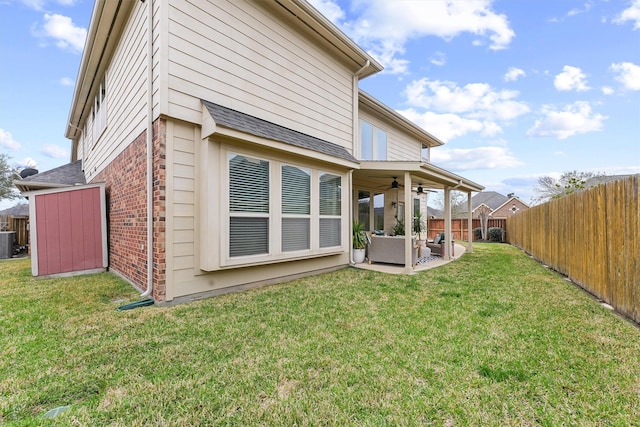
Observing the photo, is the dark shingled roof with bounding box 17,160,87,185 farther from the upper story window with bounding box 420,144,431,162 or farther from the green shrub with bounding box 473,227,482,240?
the green shrub with bounding box 473,227,482,240

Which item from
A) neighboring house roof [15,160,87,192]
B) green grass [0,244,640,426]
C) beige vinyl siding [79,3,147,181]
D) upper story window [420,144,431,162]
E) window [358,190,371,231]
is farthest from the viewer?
upper story window [420,144,431,162]

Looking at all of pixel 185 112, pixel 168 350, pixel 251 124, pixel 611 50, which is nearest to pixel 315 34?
pixel 251 124

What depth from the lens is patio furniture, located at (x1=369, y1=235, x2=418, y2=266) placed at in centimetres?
767

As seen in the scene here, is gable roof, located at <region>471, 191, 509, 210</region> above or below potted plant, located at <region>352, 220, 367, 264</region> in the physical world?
above

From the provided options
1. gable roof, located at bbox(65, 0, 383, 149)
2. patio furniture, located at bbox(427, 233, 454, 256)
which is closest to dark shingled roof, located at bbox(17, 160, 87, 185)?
gable roof, located at bbox(65, 0, 383, 149)

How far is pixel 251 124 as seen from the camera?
16.3 feet

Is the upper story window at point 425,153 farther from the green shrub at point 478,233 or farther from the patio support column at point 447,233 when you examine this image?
the green shrub at point 478,233

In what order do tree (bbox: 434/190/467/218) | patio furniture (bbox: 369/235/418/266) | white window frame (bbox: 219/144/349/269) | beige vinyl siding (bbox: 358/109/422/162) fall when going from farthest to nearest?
tree (bbox: 434/190/467/218) → beige vinyl siding (bbox: 358/109/422/162) → patio furniture (bbox: 369/235/418/266) → white window frame (bbox: 219/144/349/269)

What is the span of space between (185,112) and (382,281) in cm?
489

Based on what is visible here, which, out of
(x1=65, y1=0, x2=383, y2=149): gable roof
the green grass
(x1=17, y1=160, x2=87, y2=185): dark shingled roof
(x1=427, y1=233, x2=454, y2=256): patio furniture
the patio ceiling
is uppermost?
(x1=65, y1=0, x2=383, y2=149): gable roof

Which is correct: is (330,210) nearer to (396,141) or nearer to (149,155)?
(149,155)

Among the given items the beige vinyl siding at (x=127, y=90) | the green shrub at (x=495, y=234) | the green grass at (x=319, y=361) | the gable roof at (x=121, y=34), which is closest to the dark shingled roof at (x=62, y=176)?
the gable roof at (x=121, y=34)

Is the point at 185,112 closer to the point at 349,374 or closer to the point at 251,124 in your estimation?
the point at 251,124

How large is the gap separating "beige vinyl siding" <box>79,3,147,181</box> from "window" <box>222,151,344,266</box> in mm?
1962
